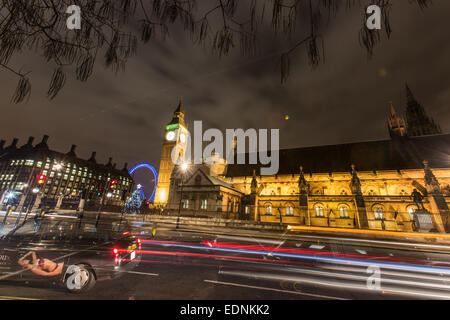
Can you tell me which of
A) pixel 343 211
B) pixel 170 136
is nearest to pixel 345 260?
pixel 343 211

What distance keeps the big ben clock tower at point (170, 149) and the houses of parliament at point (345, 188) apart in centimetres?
967

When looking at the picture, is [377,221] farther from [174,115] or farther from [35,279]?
[174,115]

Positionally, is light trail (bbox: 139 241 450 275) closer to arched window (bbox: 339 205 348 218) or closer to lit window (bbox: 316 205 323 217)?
lit window (bbox: 316 205 323 217)

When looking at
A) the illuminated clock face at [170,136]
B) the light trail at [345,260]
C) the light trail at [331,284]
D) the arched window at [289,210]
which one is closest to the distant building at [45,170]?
the illuminated clock face at [170,136]

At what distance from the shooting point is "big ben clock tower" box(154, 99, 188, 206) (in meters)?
49.2

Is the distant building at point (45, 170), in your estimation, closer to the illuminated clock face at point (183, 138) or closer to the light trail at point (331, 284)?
the illuminated clock face at point (183, 138)

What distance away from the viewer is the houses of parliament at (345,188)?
80.9ft

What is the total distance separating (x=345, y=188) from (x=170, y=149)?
4415cm

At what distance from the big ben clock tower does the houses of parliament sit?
9672 mm

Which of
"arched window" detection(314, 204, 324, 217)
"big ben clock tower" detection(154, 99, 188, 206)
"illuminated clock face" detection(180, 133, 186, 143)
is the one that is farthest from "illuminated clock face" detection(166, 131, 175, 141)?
"arched window" detection(314, 204, 324, 217)

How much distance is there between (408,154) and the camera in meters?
30.5

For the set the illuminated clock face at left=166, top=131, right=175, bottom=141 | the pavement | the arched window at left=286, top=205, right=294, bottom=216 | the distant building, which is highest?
the illuminated clock face at left=166, top=131, right=175, bottom=141

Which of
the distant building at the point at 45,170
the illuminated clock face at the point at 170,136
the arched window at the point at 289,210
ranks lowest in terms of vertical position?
the arched window at the point at 289,210
